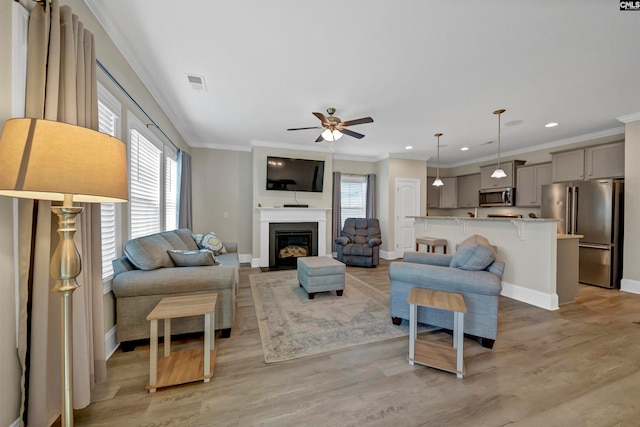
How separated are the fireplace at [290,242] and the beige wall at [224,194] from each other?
2.72 ft

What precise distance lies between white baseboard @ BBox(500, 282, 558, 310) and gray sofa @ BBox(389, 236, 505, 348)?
1509 mm

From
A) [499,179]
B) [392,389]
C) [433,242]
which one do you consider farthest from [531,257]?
[499,179]

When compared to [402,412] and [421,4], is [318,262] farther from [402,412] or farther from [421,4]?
[421,4]

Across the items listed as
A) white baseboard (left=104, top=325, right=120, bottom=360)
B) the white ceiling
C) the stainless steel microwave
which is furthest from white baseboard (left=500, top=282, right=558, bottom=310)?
white baseboard (left=104, top=325, right=120, bottom=360)

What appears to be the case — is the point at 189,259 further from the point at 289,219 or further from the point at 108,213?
the point at 289,219

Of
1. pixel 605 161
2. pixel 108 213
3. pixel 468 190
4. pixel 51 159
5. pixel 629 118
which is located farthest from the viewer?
pixel 468 190

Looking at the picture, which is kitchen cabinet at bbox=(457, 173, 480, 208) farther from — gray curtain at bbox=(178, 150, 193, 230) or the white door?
gray curtain at bbox=(178, 150, 193, 230)

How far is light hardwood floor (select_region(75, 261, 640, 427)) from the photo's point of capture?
141 cm

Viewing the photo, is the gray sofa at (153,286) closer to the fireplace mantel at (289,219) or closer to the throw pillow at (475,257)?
the throw pillow at (475,257)

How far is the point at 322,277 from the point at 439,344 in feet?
5.08

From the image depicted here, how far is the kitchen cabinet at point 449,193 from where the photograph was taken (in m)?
7.15

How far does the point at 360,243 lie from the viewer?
5.41 meters

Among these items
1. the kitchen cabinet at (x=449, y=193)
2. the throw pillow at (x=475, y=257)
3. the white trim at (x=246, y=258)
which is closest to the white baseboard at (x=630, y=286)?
the throw pillow at (x=475, y=257)

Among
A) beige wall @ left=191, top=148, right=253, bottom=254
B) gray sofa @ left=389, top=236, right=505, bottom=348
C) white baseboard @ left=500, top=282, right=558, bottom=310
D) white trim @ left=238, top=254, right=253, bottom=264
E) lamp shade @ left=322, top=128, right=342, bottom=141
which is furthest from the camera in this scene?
white trim @ left=238, top=254, right=253, bottom=264
